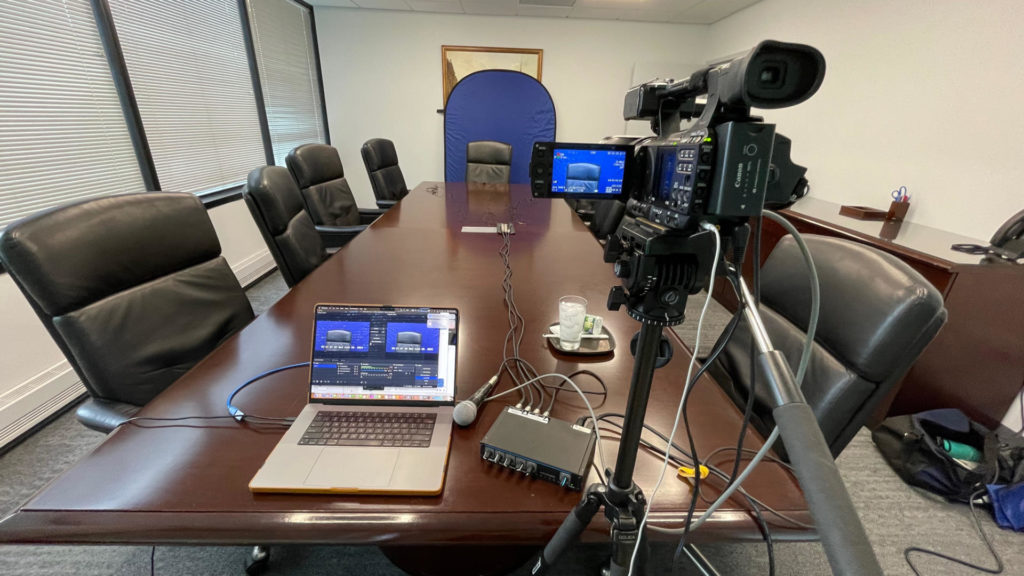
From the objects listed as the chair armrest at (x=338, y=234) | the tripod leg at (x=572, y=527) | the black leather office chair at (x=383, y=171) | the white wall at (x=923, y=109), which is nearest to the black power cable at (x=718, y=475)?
the tripod leg at (x=572, y=527)

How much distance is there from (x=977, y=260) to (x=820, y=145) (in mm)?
1851

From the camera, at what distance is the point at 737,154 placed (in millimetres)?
368

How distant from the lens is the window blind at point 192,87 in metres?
2.41

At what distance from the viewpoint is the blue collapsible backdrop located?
15.4 ft

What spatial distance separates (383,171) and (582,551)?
3.34m

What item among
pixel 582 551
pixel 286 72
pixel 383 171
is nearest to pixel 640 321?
pixel 582 551

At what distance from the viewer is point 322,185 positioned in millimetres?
2678

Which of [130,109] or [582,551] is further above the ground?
[130,109]

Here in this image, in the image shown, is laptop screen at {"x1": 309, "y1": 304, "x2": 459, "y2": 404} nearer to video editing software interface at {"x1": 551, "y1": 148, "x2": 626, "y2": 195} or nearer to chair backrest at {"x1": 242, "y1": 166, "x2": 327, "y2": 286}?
video editing software interface at {"x1": 551, "y1": 148, "x2": 626, "y2": 195}

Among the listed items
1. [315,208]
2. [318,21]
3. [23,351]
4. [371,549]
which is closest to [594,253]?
[371,549]

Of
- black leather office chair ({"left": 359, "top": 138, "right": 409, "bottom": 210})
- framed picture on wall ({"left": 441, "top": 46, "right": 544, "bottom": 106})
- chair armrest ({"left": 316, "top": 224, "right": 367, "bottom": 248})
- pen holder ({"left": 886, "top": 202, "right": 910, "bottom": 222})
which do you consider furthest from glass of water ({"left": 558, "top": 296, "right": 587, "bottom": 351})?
framed picture on wall ({"left": 441, "top": 46, "right": 544, "bottom": 106})

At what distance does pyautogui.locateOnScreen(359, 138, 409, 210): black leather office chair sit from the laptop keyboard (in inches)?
108

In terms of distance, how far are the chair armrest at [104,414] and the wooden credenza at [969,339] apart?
2.71 metres

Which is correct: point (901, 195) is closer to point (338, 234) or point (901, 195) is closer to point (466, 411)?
point (466, 411)
